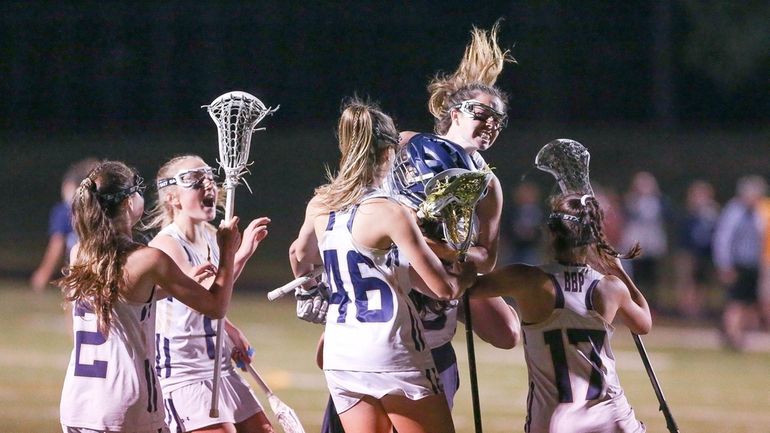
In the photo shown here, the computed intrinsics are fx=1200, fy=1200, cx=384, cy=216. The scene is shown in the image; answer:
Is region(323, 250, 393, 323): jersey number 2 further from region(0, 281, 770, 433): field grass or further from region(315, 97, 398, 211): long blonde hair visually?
region(0, 281, 770, 433): field grass

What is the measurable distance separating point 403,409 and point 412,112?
24.6 metres

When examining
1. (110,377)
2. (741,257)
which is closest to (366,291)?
(110,377)

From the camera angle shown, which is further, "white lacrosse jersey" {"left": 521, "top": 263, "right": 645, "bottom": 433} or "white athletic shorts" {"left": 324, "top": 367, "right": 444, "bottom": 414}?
"white lacrosse jersey" {"left": 521, "top": 263, "right": 645, "bottom": 433}

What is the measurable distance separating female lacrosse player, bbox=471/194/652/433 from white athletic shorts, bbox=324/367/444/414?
43 cm

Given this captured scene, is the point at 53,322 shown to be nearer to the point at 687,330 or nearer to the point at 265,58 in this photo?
the point at 687,330

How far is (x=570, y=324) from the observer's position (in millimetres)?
4926

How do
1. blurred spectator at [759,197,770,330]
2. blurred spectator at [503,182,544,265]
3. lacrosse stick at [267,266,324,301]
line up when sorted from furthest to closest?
blurred spectator at [503,182,544,265]
blurred spectator at [759,197,770,330]
lacrosse stick at [267,266,324,301]

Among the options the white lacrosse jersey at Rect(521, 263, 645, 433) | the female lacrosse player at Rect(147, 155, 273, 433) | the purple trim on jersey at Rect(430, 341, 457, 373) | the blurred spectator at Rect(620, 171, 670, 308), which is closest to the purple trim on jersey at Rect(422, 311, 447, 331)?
the purple trim on jersey at Rect(430, 341, 457, 373)

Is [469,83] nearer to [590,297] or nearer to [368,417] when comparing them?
[590,297]

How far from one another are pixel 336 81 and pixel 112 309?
82.9 feet

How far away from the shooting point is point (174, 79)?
3038cm

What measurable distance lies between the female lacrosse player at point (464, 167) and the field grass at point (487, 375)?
3.87m

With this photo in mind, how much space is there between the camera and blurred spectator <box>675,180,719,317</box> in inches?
681

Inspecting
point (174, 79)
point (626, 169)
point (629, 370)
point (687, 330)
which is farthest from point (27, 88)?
point (629, 370)
